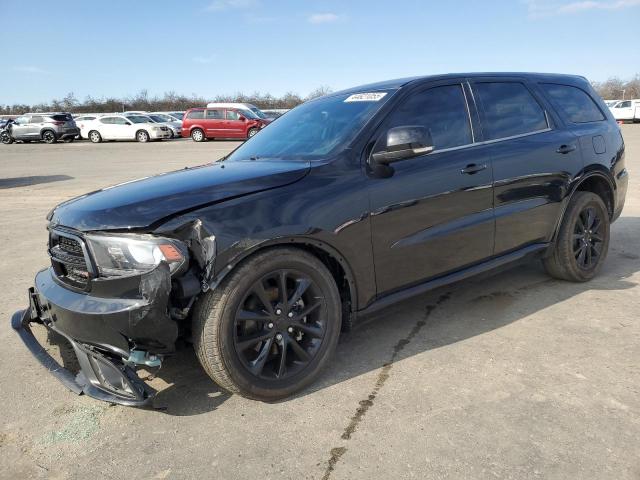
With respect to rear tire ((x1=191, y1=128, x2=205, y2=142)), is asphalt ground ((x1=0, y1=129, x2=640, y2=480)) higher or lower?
lower

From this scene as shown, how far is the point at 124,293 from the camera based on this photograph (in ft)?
8.36

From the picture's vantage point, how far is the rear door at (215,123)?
28359mm

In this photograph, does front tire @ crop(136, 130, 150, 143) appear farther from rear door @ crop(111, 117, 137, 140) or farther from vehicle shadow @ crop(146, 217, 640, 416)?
vehicle shadow @ crop(146, 217, 640, 416)

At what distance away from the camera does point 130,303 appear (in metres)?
2.51

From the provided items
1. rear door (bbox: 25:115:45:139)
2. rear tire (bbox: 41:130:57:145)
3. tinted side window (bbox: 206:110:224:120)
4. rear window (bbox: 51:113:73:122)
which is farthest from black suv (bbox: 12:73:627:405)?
rear door (bbox: 25:115:45:139)

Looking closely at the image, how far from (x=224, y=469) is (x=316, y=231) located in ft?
4.13

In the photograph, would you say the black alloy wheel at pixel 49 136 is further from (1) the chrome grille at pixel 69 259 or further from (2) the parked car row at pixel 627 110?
(2) the parked car row at pixel 627 110

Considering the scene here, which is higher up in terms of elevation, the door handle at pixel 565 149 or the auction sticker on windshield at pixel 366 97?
the auction sticker on windshield at pixel 366 97

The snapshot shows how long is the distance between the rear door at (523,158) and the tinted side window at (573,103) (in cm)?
21

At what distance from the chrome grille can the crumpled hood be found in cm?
9

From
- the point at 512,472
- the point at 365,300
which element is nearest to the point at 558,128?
the point at 365,300

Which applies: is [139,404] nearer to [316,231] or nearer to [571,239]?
[316,231]

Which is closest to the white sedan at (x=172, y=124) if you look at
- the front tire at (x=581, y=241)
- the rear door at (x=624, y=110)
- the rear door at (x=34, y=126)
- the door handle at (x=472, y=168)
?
the rear door at (x=34, y=126)

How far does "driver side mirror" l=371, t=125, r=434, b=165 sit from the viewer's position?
3092 mm
